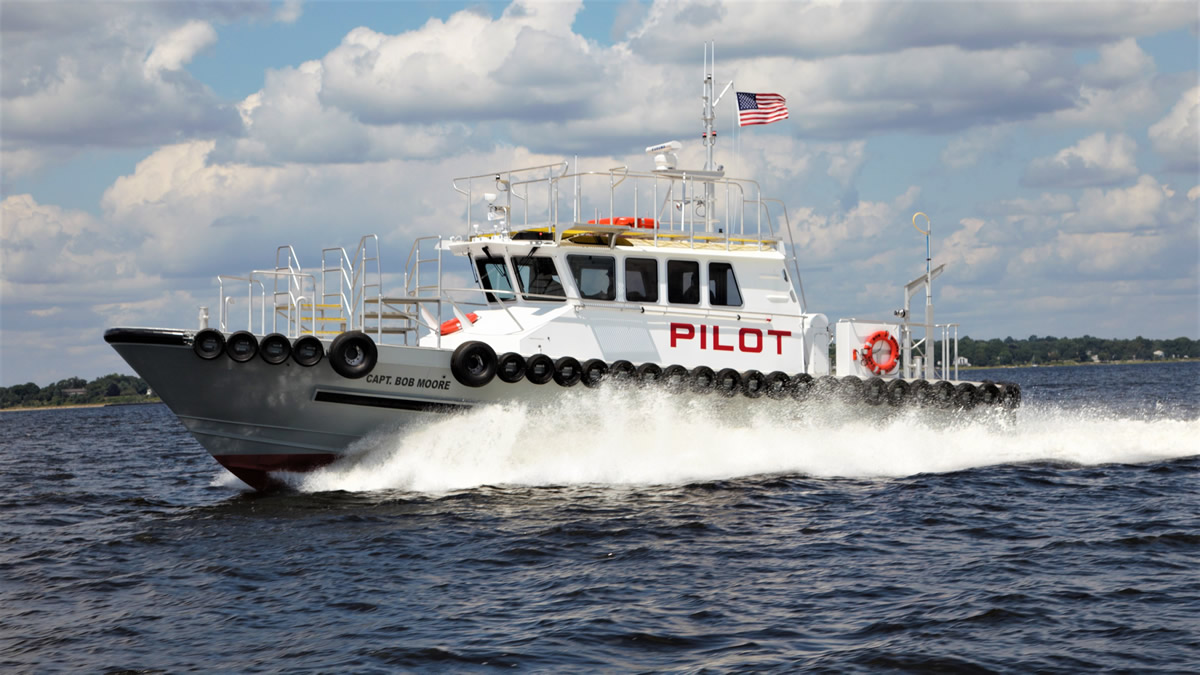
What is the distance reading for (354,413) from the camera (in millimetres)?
11422

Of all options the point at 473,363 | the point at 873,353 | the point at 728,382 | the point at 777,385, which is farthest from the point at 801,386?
the point at 473,363

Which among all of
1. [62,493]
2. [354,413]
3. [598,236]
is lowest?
[62,493]

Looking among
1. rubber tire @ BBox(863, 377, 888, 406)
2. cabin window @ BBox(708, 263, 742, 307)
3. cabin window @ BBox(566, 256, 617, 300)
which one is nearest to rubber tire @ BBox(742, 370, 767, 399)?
cabin window @ BBox(708, 263, 742, 307)

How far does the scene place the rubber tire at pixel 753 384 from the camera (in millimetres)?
12812

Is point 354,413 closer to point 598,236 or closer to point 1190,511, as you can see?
point 598,236

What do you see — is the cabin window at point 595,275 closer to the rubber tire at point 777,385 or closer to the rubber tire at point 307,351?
the rubber tire at point 777,385

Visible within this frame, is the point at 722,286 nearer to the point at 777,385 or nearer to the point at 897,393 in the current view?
the point at 777,385

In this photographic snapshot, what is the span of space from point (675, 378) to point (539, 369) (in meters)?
1.70

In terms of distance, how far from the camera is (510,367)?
11.7 meters

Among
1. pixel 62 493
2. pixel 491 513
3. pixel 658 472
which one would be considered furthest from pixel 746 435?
pixel 62 493

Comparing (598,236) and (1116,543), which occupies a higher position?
(598,236)

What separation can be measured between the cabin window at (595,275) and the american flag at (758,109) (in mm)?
3403

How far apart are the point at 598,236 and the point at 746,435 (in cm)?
311

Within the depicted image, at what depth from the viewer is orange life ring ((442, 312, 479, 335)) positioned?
12922 mm
